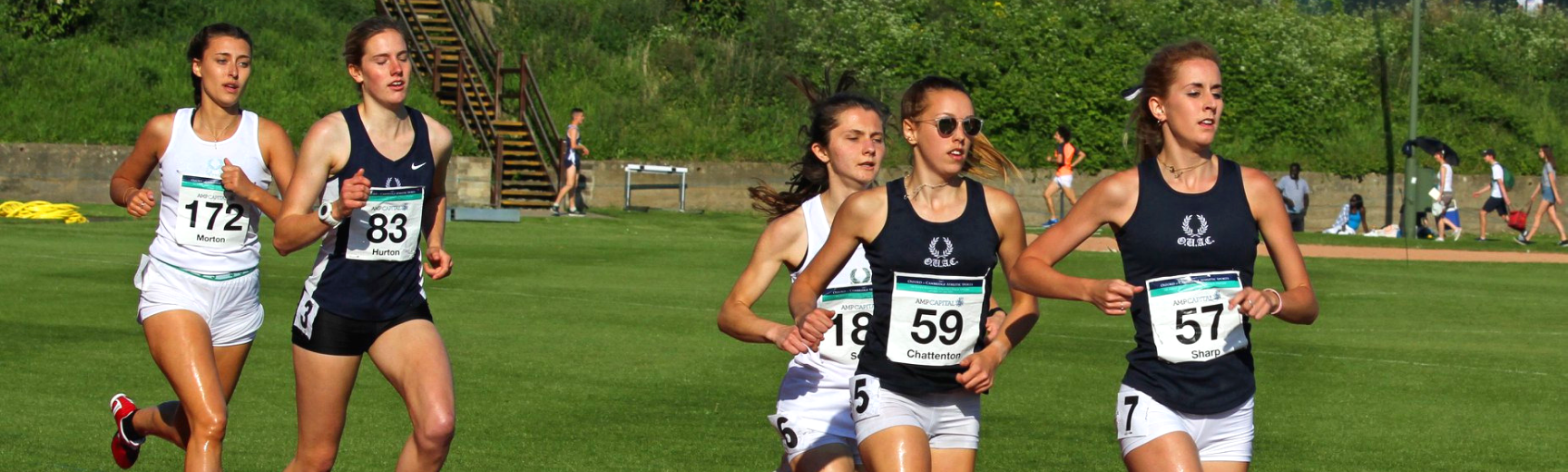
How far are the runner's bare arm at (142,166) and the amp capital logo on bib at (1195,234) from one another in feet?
13.1

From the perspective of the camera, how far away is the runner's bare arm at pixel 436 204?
259 inches

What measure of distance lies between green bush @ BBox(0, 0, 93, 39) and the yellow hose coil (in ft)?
36.1

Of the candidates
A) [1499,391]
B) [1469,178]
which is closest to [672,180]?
[1469,178]

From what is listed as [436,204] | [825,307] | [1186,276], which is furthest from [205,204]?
[1186,276]

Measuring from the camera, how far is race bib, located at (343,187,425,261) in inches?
248

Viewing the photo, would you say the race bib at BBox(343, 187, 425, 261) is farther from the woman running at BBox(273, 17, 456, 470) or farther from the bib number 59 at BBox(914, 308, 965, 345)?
the bib number 59 at BBox(914, 308, 965, 345)

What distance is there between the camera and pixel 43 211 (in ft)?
82.0

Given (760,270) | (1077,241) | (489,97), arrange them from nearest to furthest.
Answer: (1077,241) → (760,270) → (489,97)

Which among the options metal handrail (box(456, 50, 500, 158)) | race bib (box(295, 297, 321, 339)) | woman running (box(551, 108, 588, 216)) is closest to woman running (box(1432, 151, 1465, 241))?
woman running (box(551, 108, 588, 216))

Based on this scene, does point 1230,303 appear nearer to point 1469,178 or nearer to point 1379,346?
point 1379,346

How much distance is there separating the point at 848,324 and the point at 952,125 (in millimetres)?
778

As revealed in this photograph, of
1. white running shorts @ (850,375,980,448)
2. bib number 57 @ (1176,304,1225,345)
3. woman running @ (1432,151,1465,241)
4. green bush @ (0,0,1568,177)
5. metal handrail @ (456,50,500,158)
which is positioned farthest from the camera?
green bush @ (0,0,1568,177)

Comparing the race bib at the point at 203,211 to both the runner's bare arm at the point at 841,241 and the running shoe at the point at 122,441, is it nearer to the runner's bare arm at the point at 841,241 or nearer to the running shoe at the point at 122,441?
the running shoe at the point at 122,441

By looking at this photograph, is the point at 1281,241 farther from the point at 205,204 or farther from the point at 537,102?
the point at 537,102
